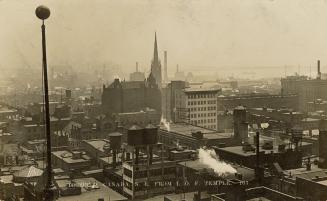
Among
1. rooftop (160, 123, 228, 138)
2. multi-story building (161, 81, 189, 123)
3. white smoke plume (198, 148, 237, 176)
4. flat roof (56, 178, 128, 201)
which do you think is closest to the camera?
flat roof (56, 178, 128, 201)

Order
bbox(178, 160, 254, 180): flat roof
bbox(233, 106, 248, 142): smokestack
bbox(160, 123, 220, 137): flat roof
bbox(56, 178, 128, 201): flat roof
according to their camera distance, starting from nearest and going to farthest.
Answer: bbox(56, 178, 128, 201): flat roof → bbox(178, 160, 254, 180): flat roof → bbox(233, 106, 248, 142): smokestack → bbox(160, 123, 220, 137): flat roof

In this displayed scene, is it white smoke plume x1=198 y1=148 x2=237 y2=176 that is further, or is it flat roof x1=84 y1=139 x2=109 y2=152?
flat roof x1=84 y1=139 x2=109 y2=152

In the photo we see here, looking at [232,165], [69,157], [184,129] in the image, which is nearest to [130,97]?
[184,129]

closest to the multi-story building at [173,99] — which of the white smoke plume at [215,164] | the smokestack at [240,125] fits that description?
the smokestack at [240,125]

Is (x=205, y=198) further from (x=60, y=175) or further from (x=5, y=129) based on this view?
(x=5, y=129)

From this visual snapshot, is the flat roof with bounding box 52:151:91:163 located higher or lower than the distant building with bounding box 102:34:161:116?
lower

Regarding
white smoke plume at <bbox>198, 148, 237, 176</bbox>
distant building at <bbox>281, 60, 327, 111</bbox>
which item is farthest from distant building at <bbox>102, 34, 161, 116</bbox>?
white smoke plume at <bbox>198, 148, 237, 176</bbox>

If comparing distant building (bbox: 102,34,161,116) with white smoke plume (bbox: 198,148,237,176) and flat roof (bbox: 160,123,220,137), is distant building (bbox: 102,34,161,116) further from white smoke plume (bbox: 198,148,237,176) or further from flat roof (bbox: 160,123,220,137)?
white smoke plume (bbox: 198,148,237,176)

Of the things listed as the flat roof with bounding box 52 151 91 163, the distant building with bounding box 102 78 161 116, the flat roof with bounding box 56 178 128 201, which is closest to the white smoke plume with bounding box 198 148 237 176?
the flat roof with bounding box 56 178 128 201

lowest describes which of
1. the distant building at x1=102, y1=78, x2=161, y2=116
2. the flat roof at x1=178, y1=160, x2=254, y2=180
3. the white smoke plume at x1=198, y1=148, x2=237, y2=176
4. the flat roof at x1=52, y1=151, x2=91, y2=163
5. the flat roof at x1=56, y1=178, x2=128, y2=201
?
the flat roof at x1=56, y1=178, x2=128, y2=201

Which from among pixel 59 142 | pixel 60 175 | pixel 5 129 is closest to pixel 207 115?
pixel 59 142
